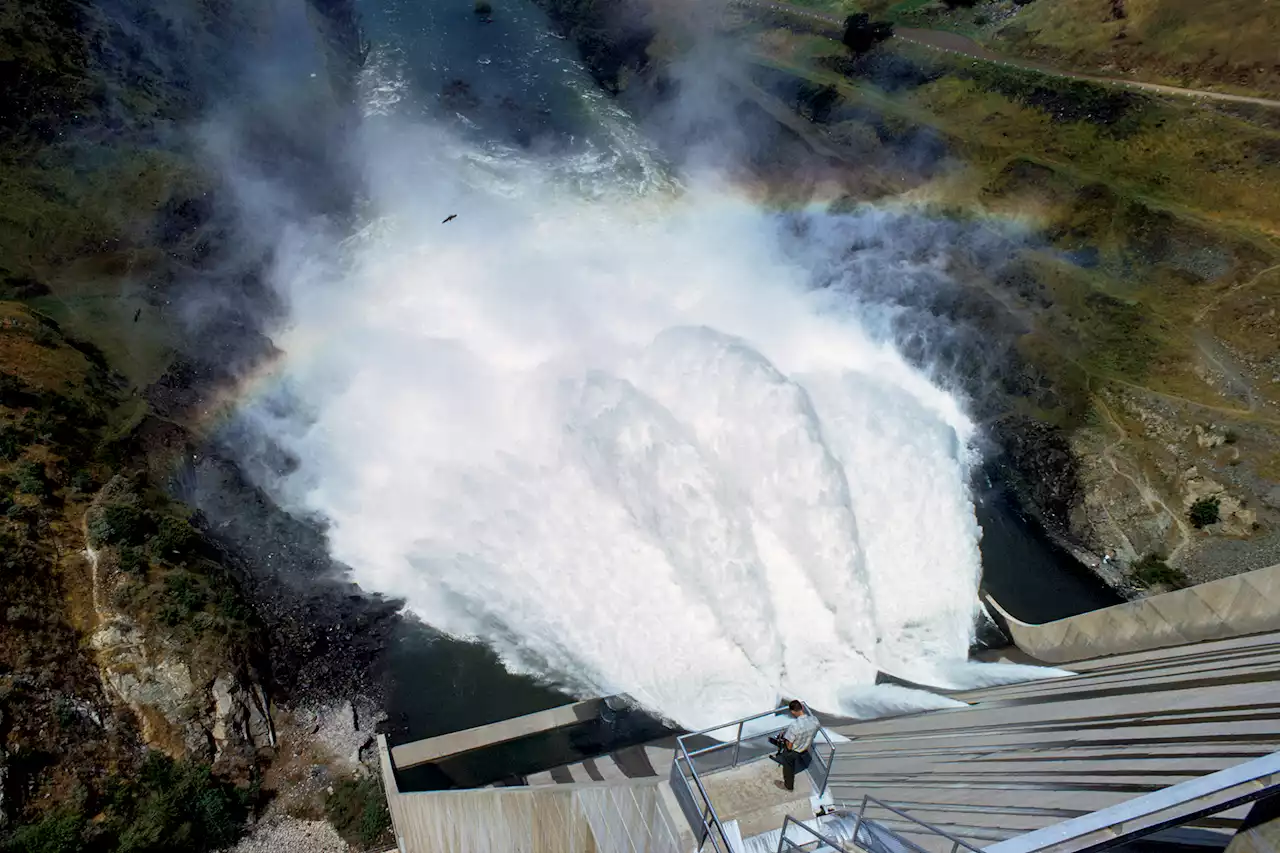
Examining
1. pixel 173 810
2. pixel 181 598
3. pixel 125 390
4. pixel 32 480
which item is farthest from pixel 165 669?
pixel 125 390

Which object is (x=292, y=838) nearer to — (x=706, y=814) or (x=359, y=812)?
(x=359, y=812)

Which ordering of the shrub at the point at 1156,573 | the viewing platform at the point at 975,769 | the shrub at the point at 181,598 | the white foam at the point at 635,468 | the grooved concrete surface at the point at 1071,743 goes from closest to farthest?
the viewing platform at the point at 975,769 → the grooved concrete surface at the point at 1071,743 → the shrub at the point at 181,598 → the white foam at the point at 635,468 → the shrub at the point at 1156,573

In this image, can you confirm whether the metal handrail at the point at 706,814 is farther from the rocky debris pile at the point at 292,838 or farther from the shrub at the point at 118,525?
the shrub at the point at 118,525

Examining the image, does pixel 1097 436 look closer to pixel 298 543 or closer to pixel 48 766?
pixel 298 543

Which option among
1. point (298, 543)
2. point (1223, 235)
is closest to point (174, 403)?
point (298, 543)

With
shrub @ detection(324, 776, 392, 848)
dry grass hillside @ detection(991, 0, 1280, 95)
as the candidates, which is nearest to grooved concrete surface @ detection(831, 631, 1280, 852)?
shrub @ detection(324, 776, 392, 848)

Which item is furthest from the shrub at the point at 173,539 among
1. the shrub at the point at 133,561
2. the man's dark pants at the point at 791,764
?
the man's dark pants at the point at 791,764

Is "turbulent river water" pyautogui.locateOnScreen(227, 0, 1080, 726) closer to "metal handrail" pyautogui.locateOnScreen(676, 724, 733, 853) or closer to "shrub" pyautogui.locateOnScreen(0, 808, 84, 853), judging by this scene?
"shrub" pyautogui.locateOnScreen(0, 808, 84, 853)
